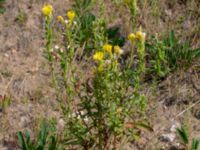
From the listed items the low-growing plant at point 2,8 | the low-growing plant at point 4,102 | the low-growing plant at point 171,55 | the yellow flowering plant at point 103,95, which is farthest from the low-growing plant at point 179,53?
the low-growing plant at point 2,8

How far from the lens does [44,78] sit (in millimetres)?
3836

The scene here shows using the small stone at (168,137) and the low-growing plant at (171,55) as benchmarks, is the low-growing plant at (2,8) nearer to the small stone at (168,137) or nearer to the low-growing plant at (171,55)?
the low-growing plant at (171,55)

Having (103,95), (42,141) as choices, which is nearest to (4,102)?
(42,141)

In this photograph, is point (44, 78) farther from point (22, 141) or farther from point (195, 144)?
point (195, 144)

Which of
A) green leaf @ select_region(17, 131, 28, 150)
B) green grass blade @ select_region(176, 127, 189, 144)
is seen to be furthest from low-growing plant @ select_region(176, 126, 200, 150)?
green leaf @ select_region(17, 131, 28, 150)

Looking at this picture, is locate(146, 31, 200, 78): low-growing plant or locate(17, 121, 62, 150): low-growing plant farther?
locate(146, 31, 200, 78): low-growing plant

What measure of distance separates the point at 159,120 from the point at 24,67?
4.03 feet

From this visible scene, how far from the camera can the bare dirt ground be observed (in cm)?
342

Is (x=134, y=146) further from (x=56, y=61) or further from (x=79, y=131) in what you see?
(x=56, y=61)

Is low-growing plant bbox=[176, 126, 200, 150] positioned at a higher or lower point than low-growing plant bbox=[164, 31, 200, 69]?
lower

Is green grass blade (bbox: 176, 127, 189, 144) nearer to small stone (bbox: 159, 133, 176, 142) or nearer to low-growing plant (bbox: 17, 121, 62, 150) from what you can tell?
small stone (bbox: 159, 133, 176, 142)

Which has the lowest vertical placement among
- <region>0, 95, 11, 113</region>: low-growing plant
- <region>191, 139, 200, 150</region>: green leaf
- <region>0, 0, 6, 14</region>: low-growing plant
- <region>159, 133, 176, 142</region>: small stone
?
<region>159, 133, 176, 142</region>: small stone

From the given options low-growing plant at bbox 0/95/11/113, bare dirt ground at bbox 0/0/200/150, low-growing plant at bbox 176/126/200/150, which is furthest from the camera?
low-growing plant at bbox 0/95/11/113

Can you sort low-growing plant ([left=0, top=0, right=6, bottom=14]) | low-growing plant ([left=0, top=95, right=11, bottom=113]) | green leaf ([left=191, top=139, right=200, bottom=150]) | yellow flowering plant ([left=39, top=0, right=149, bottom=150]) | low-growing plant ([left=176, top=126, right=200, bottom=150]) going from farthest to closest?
low-growing plant ([left=0, top=0, right=6, bottom=14]), low-growing plant ([left=0, top=95, right=11, bottom=113]), low-growing plant ([left=176, top=126, right=200, bottom=150]), green leaf ([left=191, top=139, right=200, bottom=150]), yellow flowering plant ([left=39, top=0, right=149, bottom=150])
